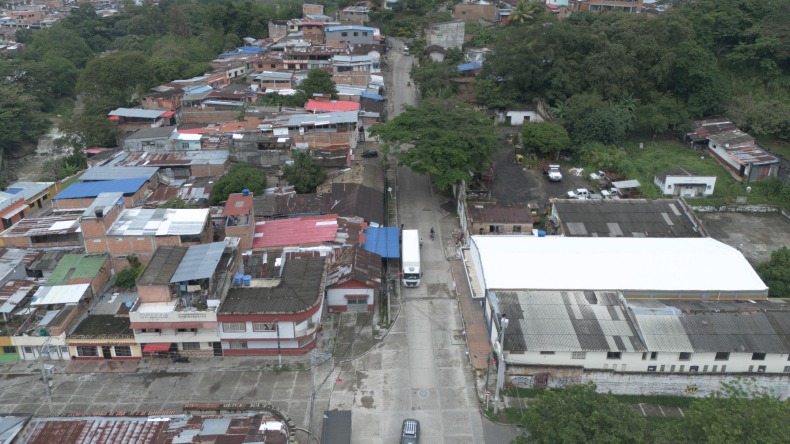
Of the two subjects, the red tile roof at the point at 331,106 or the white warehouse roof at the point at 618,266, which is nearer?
the white warehouse roof at the point at 618,266

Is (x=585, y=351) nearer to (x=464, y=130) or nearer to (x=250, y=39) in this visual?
(x=464, y=130)

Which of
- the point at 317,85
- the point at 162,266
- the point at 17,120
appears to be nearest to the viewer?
the point at 162,266

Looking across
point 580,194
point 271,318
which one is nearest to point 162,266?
point 271,318

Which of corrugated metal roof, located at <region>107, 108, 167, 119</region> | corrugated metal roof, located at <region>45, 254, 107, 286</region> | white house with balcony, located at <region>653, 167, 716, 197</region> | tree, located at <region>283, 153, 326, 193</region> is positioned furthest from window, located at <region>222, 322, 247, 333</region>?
corrugated metal roof, located at <region>107, 108, 167, 119</region>

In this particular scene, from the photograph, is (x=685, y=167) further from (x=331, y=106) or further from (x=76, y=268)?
(x=76, y=268)

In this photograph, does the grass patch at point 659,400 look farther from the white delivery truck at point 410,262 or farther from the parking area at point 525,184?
the parking area at point 525,184

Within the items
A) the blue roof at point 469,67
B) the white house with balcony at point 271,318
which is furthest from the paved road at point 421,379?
the blue roof at point 469,67

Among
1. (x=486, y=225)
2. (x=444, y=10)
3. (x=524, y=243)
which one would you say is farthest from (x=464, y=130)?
(x=444, y=10)
